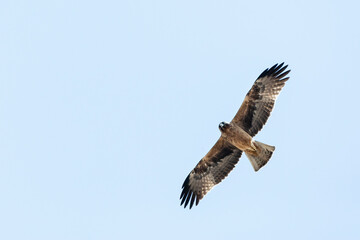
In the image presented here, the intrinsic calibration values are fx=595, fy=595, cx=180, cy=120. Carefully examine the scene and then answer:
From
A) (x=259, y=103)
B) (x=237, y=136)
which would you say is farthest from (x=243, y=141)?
(x=259, y=103)

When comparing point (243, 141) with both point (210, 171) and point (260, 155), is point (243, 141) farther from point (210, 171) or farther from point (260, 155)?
point (210, 171)

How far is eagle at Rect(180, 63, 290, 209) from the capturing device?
13797mm

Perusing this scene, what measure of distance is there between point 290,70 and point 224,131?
2234 millimetres

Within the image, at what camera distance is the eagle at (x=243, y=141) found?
13.8 meters

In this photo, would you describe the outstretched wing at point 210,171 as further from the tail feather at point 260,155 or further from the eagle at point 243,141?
the tail feather at point 260,155

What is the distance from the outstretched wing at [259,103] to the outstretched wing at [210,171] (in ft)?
2.34

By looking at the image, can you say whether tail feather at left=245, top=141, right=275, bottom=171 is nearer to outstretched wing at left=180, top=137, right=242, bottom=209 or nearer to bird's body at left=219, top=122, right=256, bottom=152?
bird's body at left=219, top=122, right=256, bottom=152

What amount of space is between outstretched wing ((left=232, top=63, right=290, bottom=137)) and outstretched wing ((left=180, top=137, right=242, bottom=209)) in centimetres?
71

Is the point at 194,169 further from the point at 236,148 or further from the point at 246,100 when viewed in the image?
the point at 246,100

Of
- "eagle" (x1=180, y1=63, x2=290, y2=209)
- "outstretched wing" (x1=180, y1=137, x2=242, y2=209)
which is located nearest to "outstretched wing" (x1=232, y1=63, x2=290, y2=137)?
"eagle" (x1=180, y1=63, x2=290, y2=209)

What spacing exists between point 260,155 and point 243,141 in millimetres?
523

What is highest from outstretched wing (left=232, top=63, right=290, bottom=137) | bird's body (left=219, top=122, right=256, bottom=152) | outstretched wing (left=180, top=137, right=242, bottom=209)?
outstretched wing (left=232, top=63, right=290, bottom=137)

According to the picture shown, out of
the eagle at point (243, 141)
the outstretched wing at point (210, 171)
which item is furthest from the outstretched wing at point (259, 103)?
the outstretched wing at point (210, 171)

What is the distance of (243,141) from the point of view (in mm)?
13742
